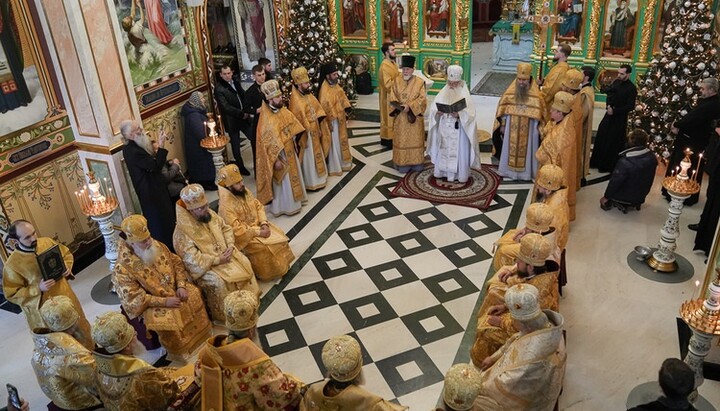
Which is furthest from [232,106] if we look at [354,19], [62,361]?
[62,361]

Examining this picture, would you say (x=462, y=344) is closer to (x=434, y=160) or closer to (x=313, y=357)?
(x=313, y=357)

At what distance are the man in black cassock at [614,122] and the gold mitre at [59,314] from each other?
7.79 metres

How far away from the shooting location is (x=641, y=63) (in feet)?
37.2

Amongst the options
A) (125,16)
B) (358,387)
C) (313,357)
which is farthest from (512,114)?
(358,387)

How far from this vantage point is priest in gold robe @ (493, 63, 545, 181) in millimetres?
8750

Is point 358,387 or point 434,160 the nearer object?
point 358,387

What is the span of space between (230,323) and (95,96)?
4466 millimetres

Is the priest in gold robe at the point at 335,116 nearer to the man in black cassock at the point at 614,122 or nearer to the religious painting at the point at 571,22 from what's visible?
the man in black cassock at the point at 614,122

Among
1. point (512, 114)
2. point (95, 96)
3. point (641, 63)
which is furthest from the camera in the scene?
point (641, 63)

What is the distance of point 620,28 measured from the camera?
11352 millimetres

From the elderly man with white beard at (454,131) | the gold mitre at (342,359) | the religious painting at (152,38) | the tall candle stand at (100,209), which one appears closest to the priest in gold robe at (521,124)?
the elderly man with white beard at (454,131)

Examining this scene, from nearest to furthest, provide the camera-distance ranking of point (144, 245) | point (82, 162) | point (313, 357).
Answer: point (144, 245) < point (313, 357) < point (82, 162)

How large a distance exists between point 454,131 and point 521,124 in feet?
3.38

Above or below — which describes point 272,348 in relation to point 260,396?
below
